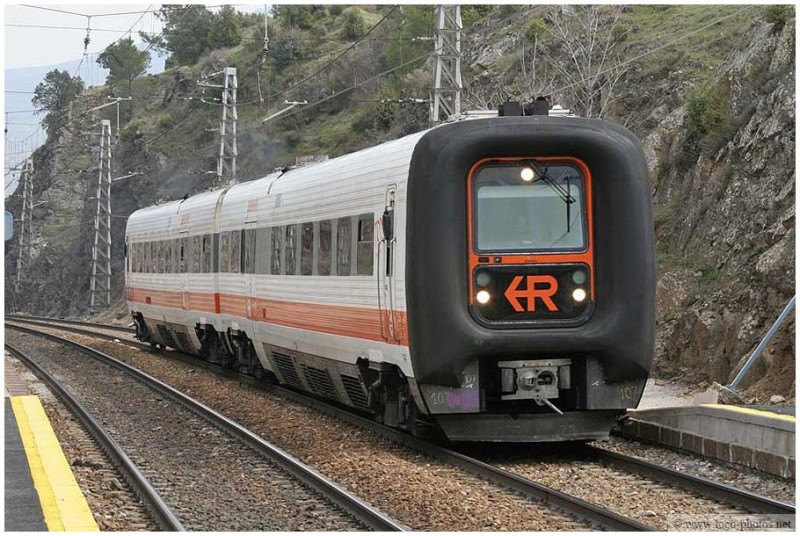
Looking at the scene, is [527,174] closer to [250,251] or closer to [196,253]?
[250,251]

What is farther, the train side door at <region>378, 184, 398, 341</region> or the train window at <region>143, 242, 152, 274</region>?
the train window at <region>143, 242, 152, 274</region>

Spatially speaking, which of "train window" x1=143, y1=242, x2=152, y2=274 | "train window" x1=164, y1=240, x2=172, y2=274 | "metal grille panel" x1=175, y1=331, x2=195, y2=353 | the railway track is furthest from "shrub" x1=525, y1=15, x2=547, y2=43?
the railway track

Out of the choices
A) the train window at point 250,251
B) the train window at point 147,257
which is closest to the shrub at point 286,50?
the train window at point 147,257

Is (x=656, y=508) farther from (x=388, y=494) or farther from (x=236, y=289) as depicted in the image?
(x=236, y=289)

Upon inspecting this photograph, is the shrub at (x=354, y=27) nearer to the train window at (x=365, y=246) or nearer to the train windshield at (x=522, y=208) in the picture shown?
the train window at (x=365, y=246)

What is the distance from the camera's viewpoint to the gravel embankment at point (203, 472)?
9852 millimetres

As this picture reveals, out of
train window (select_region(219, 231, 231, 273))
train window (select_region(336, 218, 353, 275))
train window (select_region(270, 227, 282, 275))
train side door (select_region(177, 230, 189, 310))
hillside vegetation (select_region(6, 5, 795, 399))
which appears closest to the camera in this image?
train window (select_region(336, 218, 353, 275))

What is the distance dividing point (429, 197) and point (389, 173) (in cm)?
115

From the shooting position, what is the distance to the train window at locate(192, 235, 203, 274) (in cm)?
2375

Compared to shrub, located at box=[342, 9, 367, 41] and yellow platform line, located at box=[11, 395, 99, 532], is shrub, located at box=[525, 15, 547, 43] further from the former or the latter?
shrub, located at box=[342, 9, 367, 41]

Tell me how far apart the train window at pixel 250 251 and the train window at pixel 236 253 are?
43cm

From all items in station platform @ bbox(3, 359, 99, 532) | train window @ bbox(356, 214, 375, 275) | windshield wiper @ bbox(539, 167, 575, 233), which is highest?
windshield wiper @ bbox(539, 167, 575, 233)

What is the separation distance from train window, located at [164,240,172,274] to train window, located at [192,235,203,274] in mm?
2427

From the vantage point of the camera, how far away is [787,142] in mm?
20969
